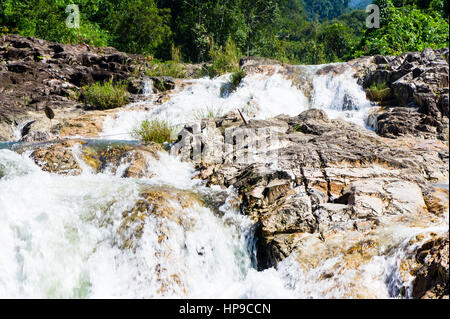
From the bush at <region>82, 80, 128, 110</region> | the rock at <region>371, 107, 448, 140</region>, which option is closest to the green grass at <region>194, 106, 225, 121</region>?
the bush at <region>82, 80, 128, 110</region>

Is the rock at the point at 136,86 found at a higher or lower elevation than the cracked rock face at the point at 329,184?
higher

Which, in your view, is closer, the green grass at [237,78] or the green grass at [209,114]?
the green grass at [209,114]

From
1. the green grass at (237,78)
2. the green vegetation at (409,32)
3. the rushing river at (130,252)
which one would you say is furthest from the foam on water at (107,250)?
the green vegetation at (409,32)

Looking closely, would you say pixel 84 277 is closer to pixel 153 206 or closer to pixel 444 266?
pixel 153 206

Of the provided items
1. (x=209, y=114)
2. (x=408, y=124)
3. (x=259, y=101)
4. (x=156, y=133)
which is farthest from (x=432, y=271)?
(x=259, y=101)

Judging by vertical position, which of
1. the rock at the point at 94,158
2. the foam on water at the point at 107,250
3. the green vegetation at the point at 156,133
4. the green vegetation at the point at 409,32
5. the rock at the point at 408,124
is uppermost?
the green vegetation at the point at 409,32

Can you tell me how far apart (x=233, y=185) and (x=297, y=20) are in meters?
43.0

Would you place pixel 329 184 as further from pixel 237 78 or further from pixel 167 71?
pixel 167 71

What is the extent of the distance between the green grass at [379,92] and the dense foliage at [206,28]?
341 centimetres

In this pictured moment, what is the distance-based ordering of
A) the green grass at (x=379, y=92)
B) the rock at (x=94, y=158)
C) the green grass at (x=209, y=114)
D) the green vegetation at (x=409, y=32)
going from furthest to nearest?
the green vegetation at (x=409, y=32), the green grass at (x=379, y=92), the green grass at (x=209, y=114), the rock at (x=94, y=158)

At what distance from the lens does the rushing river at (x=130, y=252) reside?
3.08 metres

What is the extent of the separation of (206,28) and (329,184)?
1798 centimetres

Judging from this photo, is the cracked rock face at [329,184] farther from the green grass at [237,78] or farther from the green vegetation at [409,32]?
the green vegetation at [409,32]

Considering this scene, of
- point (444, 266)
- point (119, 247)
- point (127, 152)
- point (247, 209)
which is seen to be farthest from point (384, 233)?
point (127, 152)
